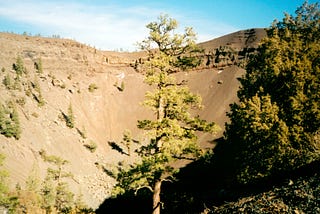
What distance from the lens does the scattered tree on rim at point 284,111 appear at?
1736cm

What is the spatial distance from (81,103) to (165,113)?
207ft

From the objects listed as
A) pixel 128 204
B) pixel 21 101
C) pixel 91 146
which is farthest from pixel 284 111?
pixel 21 101

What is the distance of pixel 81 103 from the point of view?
73.6m

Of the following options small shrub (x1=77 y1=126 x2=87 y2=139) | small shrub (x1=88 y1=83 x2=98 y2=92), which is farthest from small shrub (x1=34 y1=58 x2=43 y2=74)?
small shrub (x1=77 y1=126 x2=87 y2=139)

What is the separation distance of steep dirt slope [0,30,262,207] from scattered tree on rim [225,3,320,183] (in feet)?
110

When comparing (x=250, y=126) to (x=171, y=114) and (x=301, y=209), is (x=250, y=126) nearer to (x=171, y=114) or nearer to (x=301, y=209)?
(x=171, y=114)

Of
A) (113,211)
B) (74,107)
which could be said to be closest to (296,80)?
(113,211)

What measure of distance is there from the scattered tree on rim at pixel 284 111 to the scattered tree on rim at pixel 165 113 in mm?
6327

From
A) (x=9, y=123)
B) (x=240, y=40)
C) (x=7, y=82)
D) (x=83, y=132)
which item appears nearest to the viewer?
(x=9, y=123)

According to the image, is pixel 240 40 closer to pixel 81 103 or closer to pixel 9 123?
pixel 81 103

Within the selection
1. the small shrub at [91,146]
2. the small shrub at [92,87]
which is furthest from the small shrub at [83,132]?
the small shrub at [92,87]

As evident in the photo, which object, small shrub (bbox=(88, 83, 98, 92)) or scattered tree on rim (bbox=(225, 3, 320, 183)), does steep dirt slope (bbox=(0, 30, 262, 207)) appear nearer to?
small shrub (bbox=(88, 83, 98, 92))

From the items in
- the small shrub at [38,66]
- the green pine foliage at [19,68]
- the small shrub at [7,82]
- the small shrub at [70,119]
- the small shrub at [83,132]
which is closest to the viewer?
the small shrub at [7,82]

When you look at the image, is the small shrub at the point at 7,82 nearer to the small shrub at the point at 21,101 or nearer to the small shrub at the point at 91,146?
the small shrub at the point at 21,101
